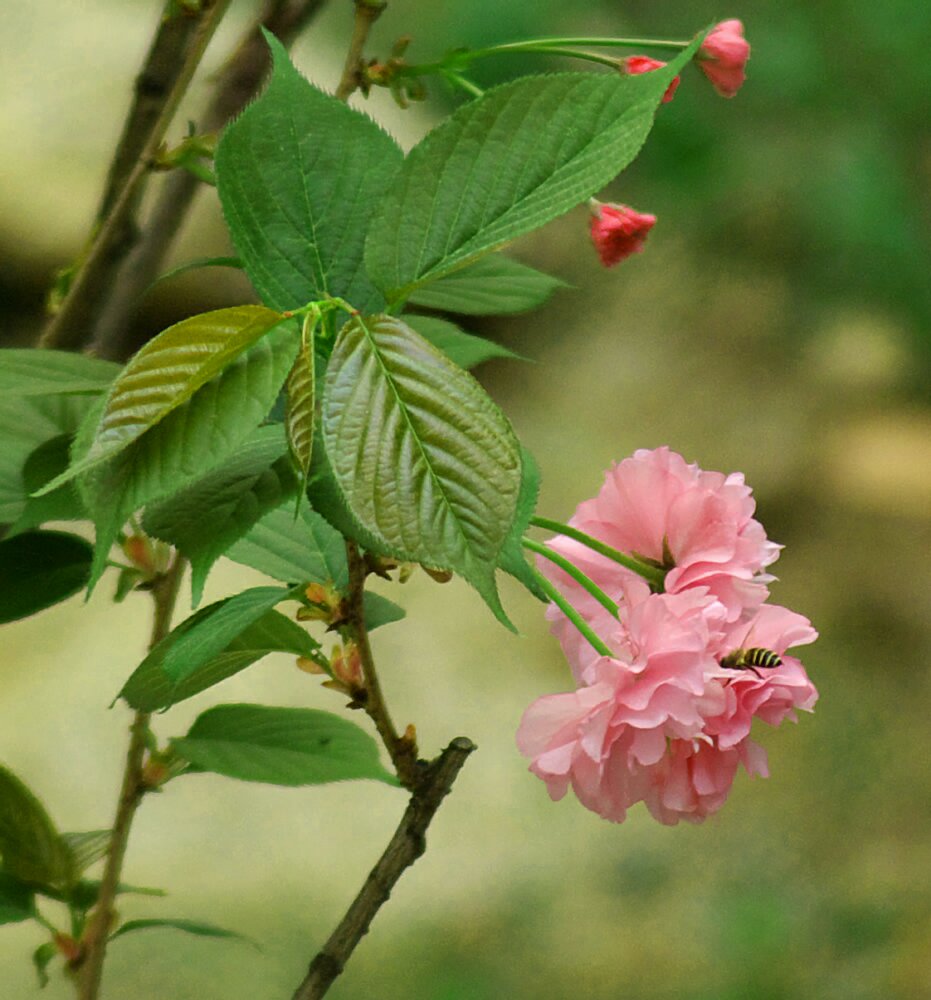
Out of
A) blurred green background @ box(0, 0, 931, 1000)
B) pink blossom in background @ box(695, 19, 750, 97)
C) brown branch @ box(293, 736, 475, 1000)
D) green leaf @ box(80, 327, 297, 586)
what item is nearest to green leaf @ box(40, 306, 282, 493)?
green leaf @ box(80, 327, 297, 586)

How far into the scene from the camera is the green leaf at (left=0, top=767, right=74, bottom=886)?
399 mm

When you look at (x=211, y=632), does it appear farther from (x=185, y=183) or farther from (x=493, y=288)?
(x=185, y=183)

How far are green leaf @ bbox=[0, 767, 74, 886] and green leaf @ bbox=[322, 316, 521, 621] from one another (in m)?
0.21

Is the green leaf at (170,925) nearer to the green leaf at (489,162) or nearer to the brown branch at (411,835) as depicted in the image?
the brown branch at (411,835)

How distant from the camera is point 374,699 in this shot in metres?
0.32

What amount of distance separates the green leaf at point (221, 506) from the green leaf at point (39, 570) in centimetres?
13

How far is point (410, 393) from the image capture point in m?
0.25

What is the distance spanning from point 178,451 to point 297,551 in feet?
0.34

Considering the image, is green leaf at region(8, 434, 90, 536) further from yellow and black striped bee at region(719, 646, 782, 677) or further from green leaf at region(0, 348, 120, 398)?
yellow and black striped bee at region(719, 646, 782, 677)

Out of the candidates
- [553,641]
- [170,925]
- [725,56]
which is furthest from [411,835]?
[553,641]

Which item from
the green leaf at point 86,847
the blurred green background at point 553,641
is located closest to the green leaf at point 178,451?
the green leaf at point 86,847

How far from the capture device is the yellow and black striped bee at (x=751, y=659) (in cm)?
30

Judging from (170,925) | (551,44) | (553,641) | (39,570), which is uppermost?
(551,44)

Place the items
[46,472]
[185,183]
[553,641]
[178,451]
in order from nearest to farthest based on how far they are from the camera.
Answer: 1. [178,451]
2. [46,472]
3. [185,183]
4. [553,641]
